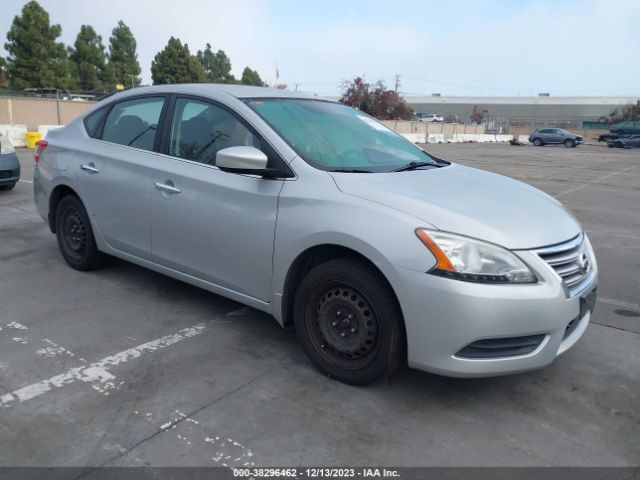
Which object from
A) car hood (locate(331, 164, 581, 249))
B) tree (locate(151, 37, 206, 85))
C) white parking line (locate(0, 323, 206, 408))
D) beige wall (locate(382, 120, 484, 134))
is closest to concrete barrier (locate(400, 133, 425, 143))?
beige wall (locate(382, 120, 484, 134))

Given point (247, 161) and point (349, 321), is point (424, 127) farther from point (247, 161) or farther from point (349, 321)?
point (349, 321)

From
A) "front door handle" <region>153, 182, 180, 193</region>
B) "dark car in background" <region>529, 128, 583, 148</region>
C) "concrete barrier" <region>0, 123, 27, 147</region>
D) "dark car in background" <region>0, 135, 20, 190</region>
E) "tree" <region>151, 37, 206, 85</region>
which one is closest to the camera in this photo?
"front door handle" <region>153, 182, 180, 193</region>

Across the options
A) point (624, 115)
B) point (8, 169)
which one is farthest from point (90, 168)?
point (624, 115)

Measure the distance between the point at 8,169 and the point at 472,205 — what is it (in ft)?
27.1

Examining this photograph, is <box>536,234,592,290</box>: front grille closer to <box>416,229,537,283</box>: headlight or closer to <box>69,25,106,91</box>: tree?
<box>416,229,537,283</box>: headlight

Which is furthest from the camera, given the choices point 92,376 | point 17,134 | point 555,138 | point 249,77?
point 249,77

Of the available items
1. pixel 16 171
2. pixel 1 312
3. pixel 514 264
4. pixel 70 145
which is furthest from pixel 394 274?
pixel 16 171

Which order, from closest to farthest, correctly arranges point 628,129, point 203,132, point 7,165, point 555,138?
point 203,132 < point 7,165 < point 555,138 < point 628,129

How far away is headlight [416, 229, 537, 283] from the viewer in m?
2.66

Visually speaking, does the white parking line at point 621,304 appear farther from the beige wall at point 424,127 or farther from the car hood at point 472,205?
the beige wall at point 424,127

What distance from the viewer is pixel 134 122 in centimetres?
443

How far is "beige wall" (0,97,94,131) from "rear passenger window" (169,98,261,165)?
1611 centimetres

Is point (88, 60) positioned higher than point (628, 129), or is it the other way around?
point (88, 60)

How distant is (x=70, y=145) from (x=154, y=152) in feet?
4.08
